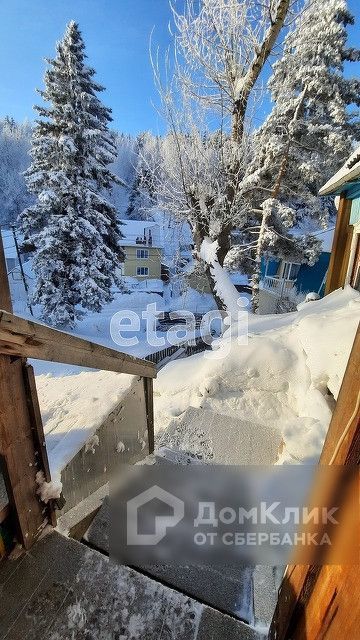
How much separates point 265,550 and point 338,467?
1318mm

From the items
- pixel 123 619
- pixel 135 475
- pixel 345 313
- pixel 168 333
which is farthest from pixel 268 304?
pixel 123 619

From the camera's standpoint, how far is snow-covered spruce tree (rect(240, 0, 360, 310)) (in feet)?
28.9

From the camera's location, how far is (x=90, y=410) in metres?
2.09

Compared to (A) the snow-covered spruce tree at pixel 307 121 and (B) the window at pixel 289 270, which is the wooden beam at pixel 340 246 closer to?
(A) the snow-covered spruce tree at pixel 307 121

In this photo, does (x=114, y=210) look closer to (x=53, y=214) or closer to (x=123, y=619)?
(x=53, y=214)

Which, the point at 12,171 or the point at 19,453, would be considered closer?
the point at 19,453

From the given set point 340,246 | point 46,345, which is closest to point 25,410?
point 46,345

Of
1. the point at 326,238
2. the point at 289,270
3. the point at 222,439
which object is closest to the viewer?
the point at 222,439

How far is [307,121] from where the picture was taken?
9758mm

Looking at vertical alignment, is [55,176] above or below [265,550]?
above

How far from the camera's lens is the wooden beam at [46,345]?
94 cm

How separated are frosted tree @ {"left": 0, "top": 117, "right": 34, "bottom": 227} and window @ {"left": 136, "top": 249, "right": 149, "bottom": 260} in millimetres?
15138

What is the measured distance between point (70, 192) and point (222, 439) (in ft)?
40.3

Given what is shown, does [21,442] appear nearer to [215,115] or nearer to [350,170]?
[350,170]
